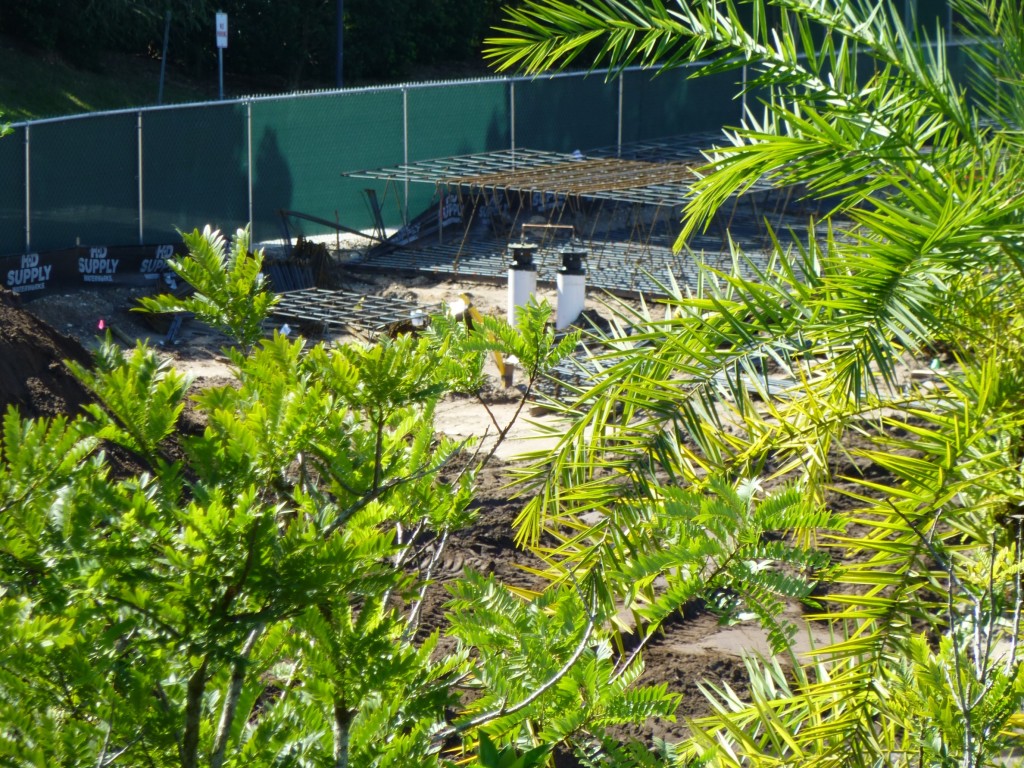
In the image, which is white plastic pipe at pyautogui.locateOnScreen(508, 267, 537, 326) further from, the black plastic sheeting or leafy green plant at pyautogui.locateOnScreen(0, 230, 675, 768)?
leafy green plant at pyautogui.locateOnScreen(0, 230, 675, 768)

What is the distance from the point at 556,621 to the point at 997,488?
1.90m

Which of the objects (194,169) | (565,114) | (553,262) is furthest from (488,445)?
(565,114)

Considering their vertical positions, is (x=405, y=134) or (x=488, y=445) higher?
(x=405, y=134)

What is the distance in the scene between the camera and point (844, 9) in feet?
14.8

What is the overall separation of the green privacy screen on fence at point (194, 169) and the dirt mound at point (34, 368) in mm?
6436

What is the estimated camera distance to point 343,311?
45.9ft

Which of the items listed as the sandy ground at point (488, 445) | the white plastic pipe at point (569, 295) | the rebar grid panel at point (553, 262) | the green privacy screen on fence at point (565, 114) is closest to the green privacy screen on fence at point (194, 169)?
the sandy ground at point (488, 445)

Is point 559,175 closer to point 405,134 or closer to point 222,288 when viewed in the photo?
point 405,134

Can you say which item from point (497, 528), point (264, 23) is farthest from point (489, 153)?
point (264, 23)

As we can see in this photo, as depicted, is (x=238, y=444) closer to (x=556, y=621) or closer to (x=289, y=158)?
(x=556, y=621)

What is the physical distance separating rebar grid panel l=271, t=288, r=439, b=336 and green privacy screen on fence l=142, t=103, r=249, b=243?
2.77m

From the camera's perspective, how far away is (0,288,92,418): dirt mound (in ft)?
29.1

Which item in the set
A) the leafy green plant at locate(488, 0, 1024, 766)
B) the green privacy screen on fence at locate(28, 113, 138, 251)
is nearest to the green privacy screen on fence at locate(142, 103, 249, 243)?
the green privacy screen on fence at locate(28, 113, 138, 251)

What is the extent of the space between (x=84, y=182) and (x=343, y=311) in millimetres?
4099
